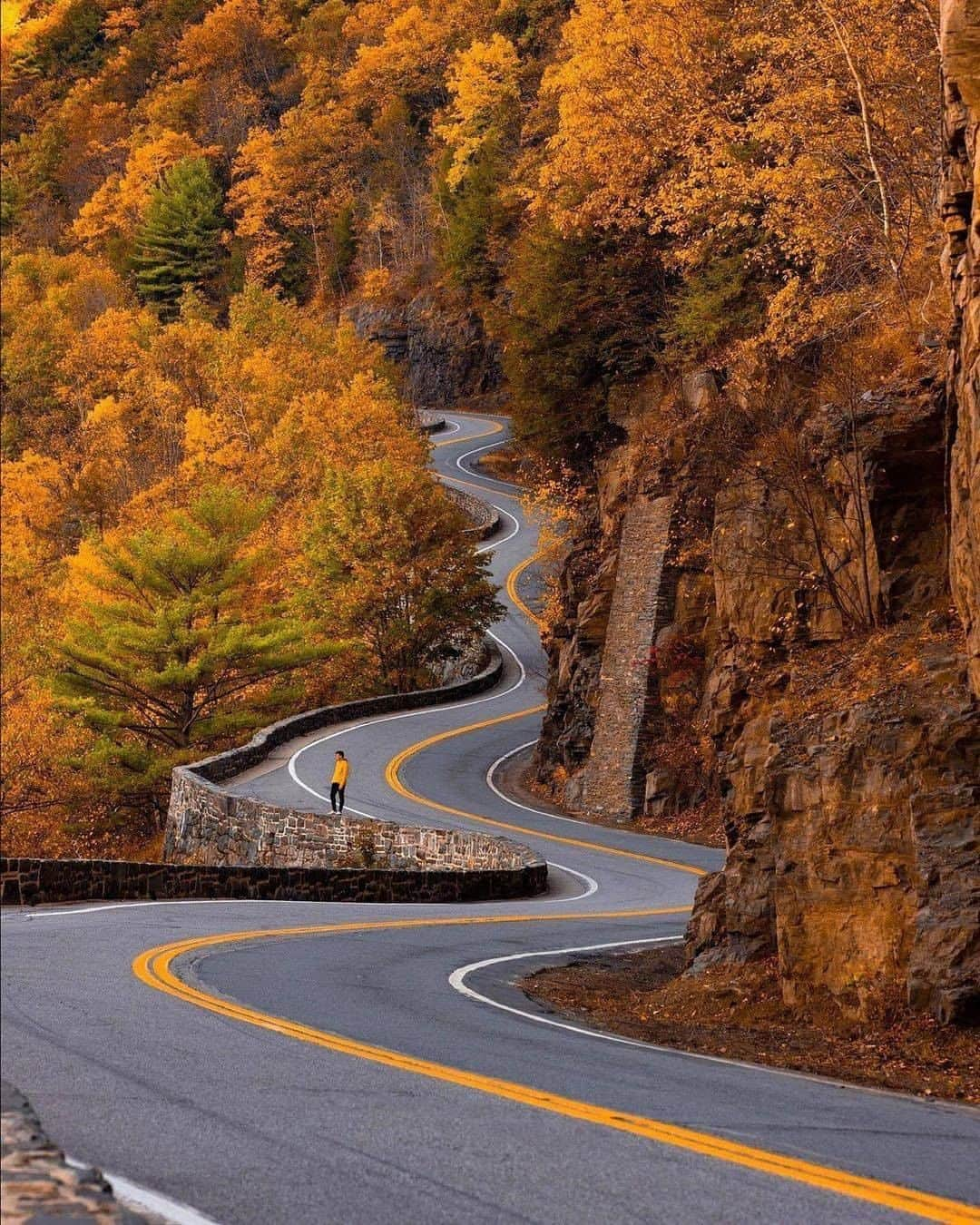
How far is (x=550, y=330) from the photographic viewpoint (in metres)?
38.8

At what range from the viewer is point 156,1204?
5309 mm

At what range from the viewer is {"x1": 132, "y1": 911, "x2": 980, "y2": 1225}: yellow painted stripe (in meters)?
6.07

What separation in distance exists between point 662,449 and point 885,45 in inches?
507

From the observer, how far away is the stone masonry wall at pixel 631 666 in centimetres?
3384

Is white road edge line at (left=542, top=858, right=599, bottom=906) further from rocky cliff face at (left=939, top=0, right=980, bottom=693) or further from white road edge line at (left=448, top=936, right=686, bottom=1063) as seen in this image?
rocky cliff face at (left=939, top=0, right=980, bottom=693)

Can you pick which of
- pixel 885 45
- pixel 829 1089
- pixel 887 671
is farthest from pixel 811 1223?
pixel 885 45

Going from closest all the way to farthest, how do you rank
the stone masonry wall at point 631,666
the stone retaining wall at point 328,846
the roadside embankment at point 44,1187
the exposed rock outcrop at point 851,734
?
the roadside embankment at point 44,1187 < the exposed rock outcrop at point 851,734 < the stone retaining wall at point 328,846 < the stone masonry wall at point 631,666

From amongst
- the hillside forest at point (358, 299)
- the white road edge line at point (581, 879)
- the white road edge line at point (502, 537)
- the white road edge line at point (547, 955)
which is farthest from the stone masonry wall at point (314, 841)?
the white road edge line at point (502, 537)

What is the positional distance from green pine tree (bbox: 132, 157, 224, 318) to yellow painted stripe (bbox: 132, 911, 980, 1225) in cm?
9138

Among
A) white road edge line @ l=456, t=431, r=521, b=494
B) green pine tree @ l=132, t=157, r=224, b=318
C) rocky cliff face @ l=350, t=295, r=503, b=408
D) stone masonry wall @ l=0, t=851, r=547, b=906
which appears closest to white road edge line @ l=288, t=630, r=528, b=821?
stone masonry wall @ l=0, t=851, r=547, b=906

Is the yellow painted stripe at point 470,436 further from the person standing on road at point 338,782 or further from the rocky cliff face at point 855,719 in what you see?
the rocky cliff face at point 855,719

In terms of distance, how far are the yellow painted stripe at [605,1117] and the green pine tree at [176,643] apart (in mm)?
28700

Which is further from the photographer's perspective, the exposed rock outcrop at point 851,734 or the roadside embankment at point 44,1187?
the exposed rock outcrop at point 851,734

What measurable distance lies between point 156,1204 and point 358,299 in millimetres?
93962
